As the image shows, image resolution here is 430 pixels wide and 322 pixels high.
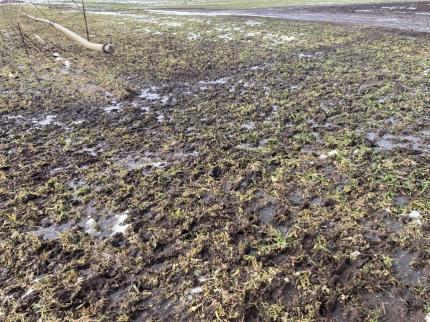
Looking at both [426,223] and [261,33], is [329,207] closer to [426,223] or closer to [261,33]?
[426,223]

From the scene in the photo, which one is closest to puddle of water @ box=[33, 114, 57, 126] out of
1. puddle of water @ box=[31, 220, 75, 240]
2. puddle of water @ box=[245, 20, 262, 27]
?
puddle of water @ box=[31, 220, 75, 240]

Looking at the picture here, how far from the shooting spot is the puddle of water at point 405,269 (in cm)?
422

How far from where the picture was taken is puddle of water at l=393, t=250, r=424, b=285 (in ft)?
13.8

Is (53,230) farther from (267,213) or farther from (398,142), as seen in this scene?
(398,142)

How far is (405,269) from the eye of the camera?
4.37 metres

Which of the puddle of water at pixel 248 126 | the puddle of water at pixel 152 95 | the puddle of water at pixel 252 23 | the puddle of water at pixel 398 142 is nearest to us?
the puddle of water at pixel 398 142

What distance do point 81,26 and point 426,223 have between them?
1100 inches

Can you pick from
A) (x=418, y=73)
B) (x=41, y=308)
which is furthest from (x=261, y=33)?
(x=41, y=308)

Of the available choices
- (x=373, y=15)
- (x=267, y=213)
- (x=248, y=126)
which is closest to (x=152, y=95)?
(x=248, y=126)

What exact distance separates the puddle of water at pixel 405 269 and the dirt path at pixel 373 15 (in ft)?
59.3

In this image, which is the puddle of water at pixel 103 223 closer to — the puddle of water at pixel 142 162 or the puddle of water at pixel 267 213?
the puddle of water at pixel 142 162

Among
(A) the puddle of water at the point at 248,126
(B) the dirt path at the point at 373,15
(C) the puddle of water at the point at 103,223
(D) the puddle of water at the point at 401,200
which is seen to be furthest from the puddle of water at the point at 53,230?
(B) the dirt path at the point at 373,15

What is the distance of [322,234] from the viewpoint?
5.01m

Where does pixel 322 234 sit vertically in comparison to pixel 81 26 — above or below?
below
